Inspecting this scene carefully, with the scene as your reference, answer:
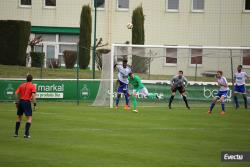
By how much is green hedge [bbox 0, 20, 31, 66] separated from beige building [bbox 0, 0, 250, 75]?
10721 mm

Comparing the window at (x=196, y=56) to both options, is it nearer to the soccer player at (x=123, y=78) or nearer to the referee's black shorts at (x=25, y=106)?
the soccer player at (x=123, y=78)

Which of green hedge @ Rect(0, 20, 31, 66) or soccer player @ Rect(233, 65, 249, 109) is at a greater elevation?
green hedge @ Rect(0, 20, 31, 66)

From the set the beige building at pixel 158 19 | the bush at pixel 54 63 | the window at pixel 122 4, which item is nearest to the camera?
Answer: the bush at pixel 54 63

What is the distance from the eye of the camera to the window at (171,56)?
128 ft

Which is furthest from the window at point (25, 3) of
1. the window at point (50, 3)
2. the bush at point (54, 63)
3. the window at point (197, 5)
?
the bush at point (54, 63)

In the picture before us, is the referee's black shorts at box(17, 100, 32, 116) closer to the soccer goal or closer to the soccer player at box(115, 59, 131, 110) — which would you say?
the soccer player at box(115, 59, 131, 110)

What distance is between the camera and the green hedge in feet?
157

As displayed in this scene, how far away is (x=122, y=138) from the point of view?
72.3 feet

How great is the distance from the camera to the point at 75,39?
6184 cm

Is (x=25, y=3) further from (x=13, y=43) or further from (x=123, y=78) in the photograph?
(x=123, y=78)

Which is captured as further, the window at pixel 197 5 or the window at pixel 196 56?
the window at pixel 197 5

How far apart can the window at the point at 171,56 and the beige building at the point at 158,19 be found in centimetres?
2012

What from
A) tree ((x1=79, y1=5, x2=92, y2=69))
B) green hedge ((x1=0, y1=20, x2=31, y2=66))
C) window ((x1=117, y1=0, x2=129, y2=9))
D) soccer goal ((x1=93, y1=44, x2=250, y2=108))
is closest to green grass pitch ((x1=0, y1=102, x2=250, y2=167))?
soccer goal ((x1=93, y1=44, x2=250, y2=108))

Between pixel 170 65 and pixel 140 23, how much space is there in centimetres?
1478
